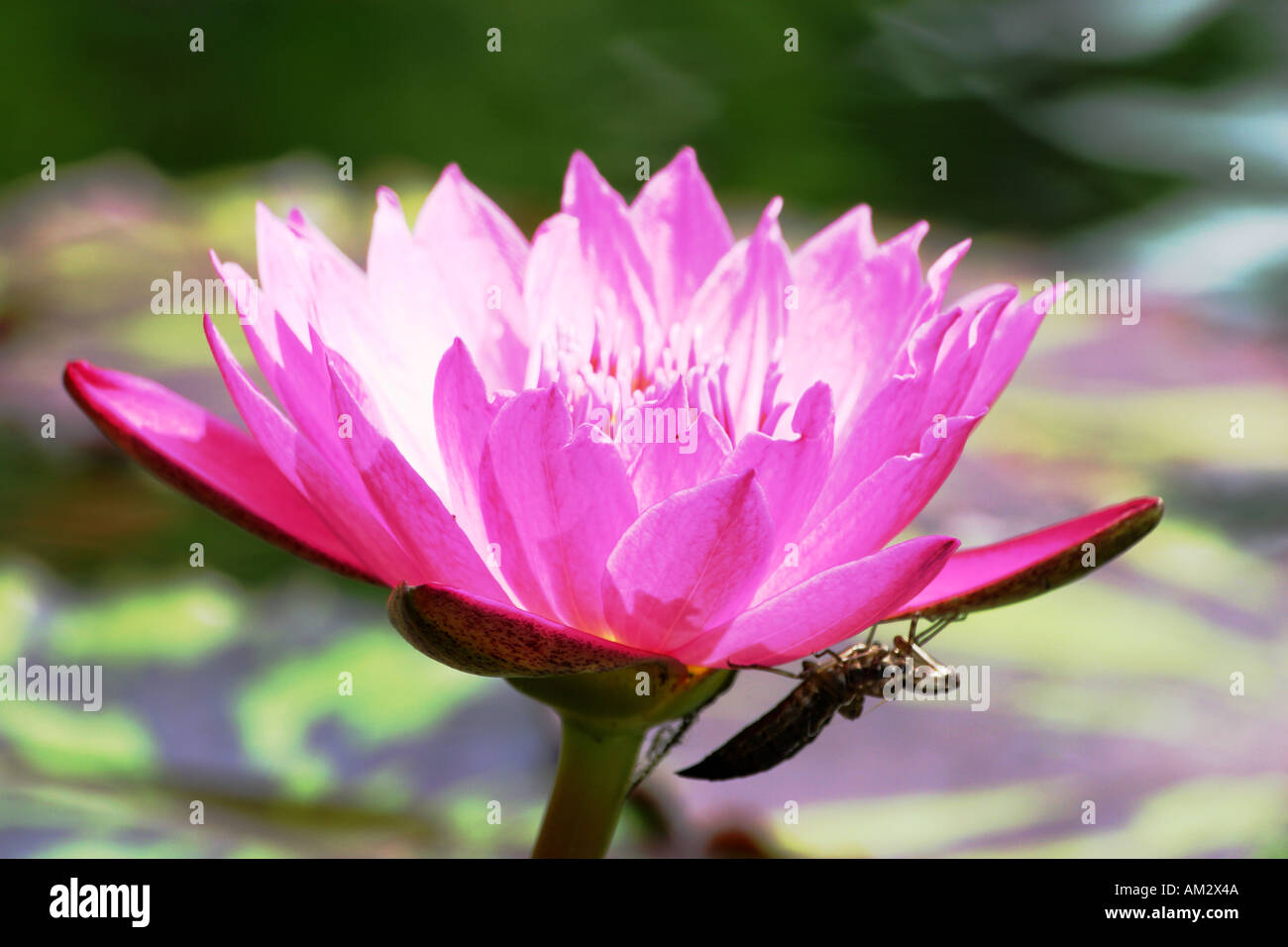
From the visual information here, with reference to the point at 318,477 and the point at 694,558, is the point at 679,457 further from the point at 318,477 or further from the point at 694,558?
the point at 318,477

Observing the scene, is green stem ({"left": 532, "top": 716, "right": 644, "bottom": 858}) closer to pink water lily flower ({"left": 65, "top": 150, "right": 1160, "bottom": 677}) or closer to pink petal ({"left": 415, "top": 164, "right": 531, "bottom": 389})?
pink water lily flower ({"left": 65, "top": 150, "right": 1160, "bottom": 677})

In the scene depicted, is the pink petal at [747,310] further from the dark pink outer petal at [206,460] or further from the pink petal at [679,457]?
the dark pink outer petal at [206,460]

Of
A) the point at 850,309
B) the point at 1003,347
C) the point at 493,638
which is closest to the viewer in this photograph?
the point at 493,638

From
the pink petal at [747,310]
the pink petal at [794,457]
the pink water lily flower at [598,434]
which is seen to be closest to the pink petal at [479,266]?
the pink water lily flower at [598,434]

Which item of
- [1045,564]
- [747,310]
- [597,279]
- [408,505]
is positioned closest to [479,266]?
[597,279]
